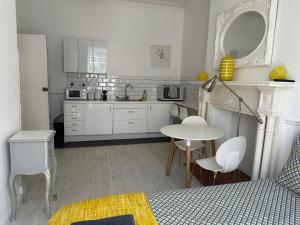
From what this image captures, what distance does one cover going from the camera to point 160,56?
4.89 metres

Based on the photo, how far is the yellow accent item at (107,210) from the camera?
1127mm

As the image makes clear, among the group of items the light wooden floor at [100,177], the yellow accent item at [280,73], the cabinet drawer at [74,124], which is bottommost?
the light wooden floor at [100,177]

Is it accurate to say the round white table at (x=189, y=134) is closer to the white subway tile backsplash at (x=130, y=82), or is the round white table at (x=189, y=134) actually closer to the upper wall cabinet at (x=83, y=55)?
the white subway tile backsplash at (x=130, y=82)

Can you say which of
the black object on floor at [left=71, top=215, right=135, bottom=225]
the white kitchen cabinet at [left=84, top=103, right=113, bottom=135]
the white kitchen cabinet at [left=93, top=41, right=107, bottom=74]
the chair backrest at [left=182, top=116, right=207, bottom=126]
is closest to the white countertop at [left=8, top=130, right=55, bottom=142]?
the black object on floor at [left=71, top=215, right=135, bottom=225]

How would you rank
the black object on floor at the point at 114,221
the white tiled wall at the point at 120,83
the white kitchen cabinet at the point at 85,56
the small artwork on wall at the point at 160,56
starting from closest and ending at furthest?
the black object on floor at the point at 114,221, the white kitchen cabinet at the point at 85,56, the white tiled wall at the point at 120,83, the small artwork on wall at the point at 160,56

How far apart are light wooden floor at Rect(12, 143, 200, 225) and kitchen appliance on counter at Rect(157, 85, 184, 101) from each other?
49.2 inches

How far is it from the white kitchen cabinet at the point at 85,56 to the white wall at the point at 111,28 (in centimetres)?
40

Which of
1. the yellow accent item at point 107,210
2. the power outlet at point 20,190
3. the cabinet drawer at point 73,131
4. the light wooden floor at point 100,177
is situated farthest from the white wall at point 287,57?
the cabinet drawer at point 73,131

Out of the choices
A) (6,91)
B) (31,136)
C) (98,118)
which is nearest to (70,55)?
(98,118)

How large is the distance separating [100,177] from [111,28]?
3.16m

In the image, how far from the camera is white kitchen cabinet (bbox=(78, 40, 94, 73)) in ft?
13.4

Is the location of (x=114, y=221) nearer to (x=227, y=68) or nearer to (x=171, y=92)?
(x=227, y=68)

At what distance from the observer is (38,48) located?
12.0 ft

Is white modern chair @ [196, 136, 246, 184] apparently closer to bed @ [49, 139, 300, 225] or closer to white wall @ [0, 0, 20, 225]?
bed @ [49, 139, 300, 225]
